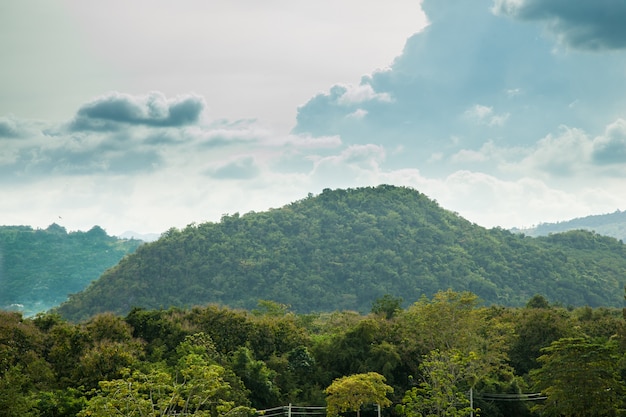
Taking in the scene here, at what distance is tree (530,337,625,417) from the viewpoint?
25.0 m

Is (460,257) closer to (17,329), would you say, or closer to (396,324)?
(396,324)

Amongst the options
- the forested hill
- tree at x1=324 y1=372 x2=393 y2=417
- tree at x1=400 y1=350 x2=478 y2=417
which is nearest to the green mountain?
the forested hill

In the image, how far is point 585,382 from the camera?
25203mm

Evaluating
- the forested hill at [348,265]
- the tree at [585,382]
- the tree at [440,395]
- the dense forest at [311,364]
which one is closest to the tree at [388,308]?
the dense forest at [311,364]

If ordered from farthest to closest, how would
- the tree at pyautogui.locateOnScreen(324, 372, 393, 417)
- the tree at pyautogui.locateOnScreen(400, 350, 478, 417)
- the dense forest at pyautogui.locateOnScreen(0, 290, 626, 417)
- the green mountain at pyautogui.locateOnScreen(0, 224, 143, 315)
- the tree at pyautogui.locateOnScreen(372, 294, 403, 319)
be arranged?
the green mountain at pyautogui.locateOnScreen(0, 224, 143, 315), the tree at pyautogui.locateOnScreen(372, 294, 403, 319), the tree at pyautogui.locateOnScreen(400, 350, 478, 417), the tree at pyautogui.locateOnScreen(324, 372, 393, 417), the dense forest at pyautogui.locateOnScreen(0, 290, 626, 417)

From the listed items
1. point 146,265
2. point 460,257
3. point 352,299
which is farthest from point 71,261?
point 460,257

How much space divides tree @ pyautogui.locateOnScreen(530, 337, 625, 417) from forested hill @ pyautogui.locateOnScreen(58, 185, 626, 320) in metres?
75.5

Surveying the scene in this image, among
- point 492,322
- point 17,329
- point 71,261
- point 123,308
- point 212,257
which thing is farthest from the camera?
point 71,261

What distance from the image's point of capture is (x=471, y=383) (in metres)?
29.4

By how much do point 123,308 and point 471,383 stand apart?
238ft

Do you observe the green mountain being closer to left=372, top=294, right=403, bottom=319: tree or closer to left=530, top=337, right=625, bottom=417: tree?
left=372, top=294, right=403, bottom=319: tree

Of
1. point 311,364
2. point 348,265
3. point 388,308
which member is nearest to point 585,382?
point 311,364

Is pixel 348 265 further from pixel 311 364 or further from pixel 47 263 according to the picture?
pixel 311 364

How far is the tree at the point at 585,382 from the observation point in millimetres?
24969
